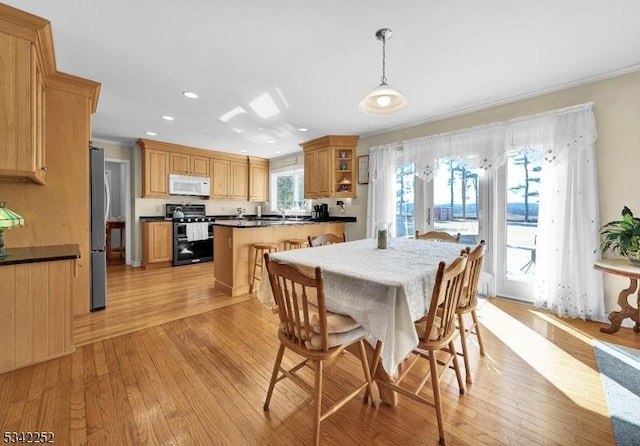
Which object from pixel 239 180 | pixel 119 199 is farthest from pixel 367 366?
pixel 119 199

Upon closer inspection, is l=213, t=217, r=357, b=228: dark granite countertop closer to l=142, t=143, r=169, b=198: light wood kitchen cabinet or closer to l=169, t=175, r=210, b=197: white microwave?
l=169, t=175, r=210, b=197: white microwave

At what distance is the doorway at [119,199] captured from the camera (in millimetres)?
5430

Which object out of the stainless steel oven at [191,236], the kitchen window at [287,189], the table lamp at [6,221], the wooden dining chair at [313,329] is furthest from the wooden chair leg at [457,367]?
the stainless steel oven at [191,236]

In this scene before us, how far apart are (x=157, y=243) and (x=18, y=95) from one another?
3581mm

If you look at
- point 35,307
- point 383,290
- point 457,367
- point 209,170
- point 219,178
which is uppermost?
point 209,170

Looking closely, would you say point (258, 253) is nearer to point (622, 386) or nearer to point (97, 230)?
point (97, 230)

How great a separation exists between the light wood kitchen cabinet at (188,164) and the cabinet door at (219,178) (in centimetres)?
16

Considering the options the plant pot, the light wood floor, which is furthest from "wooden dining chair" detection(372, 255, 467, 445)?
the plant pot

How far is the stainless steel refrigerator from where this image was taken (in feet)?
9.99

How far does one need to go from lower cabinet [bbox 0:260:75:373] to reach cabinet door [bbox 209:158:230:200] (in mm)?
4078

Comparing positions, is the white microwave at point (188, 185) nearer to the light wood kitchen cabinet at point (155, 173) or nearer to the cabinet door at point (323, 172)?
the light wood kitchen cabinet at point (155, 173)

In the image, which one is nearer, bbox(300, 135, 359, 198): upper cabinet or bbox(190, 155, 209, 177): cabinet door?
bbox(300, 135, 359, 198): upper cabinet

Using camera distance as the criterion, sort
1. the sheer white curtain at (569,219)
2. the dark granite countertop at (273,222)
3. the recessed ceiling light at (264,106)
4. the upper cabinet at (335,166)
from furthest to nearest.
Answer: the upper cabinet at (335,166) → the dark granite countertop at (273,222) → the recessed ceiling light at (264,106) → the sheer white curtain at (569,219)

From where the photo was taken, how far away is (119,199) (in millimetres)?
6680
